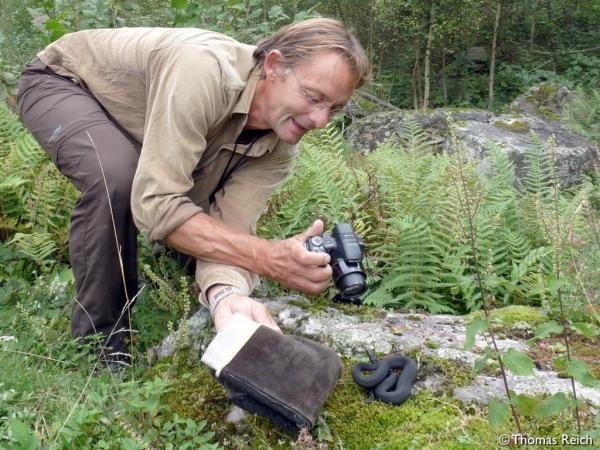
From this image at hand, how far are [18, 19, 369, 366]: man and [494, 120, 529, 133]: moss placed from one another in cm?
471

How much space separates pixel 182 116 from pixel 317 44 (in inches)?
27.9

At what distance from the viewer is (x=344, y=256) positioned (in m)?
2.53

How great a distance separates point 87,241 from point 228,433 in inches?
45.2

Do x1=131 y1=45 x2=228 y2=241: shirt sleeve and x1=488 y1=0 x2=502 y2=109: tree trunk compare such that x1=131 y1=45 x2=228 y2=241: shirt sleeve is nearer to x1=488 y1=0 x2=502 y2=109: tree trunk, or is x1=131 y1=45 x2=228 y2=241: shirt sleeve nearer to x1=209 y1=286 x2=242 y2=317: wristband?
x1=209 y1=286 x2=242 y2=317: wristband

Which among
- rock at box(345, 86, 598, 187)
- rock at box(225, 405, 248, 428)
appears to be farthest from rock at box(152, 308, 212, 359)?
rock at box(345, 86, 598, 187)

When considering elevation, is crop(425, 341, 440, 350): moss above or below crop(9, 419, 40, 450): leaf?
below

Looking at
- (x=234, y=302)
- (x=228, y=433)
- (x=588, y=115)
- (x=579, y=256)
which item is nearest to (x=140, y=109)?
(x=234, y=302)

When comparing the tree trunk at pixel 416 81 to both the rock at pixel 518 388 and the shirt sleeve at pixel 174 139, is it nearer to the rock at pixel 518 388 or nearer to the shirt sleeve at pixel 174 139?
the shirt sleeve at pixel 174 139

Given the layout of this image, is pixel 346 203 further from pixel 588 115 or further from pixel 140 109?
pixel 588 115

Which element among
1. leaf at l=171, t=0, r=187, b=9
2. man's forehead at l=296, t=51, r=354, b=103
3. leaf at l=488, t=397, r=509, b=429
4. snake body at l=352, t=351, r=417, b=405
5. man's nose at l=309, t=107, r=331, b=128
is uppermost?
man's forehead at l=296, t=51, r=354, b=103

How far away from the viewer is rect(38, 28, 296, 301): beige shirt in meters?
2.55

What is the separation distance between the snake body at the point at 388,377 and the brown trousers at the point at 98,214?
111 cm

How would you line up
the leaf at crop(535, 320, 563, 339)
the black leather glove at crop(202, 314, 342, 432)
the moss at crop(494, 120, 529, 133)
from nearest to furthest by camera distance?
the leaf at crop(535, 320, 563, 339), the black leather glove at crop(202, 314, 342, 432), the moss at crop(494, 120, 529, 133)

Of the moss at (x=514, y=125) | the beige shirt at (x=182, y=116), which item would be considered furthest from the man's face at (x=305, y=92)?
the moss at (x=514, y=125)
